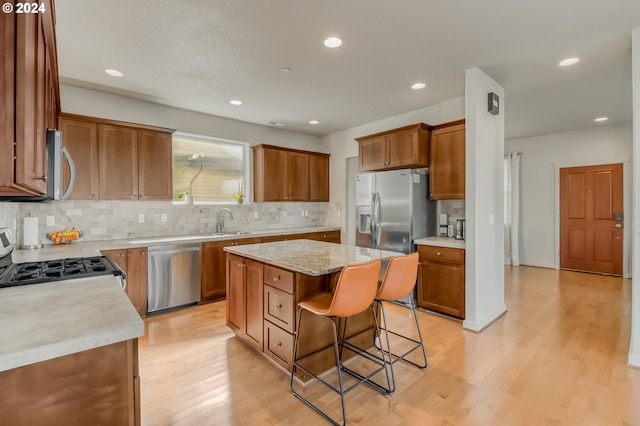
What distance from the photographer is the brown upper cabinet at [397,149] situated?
13.0 ft

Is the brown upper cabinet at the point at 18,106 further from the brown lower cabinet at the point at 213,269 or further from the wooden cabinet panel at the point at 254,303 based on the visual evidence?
the brown lower cabinet at the point at 213,269

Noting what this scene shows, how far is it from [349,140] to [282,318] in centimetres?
409

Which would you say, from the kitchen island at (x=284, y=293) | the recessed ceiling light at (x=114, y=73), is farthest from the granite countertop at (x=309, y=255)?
the recessed ceiling light at (x=114, y=73)

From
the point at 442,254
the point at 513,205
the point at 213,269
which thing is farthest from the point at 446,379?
the point at 513,205

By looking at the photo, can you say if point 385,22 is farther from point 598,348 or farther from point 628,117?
point 628,117

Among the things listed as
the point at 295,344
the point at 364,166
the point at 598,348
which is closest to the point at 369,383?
the point at 295,344

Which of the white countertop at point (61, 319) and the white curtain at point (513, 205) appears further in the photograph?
the white curtain at point (513, 205)

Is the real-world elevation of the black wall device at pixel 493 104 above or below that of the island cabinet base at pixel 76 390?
above

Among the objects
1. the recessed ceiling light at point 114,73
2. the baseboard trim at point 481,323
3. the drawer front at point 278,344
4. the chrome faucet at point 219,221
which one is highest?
the recessed ceiling light at point 114,73

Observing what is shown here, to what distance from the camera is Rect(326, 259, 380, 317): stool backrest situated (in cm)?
185

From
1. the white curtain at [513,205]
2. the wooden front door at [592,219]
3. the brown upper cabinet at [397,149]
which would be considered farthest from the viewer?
the white curtain at [513,205]

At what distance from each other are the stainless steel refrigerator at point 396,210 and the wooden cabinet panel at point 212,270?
1.99 metres

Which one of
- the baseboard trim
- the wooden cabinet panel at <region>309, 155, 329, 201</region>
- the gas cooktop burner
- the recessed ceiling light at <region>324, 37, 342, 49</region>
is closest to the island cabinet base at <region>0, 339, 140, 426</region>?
the gas cooktop burner

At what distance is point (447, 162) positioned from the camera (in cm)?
383
